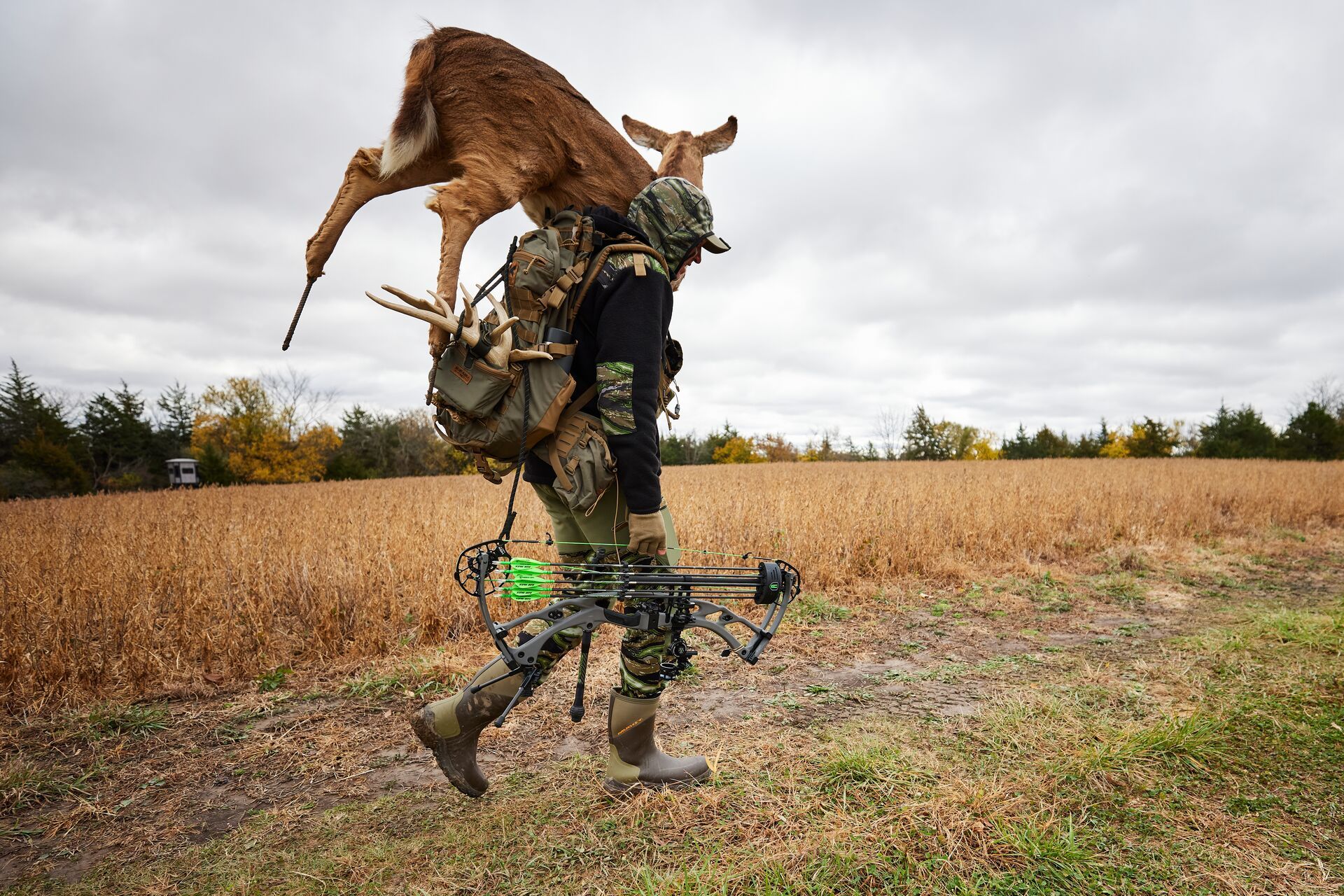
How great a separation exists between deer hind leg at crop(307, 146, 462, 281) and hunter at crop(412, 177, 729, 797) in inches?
23.9

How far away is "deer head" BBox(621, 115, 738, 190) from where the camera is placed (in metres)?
3.00

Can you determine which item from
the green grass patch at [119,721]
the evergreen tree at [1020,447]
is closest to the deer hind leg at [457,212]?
the green grass patch at [119,721]

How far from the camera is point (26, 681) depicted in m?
3.82

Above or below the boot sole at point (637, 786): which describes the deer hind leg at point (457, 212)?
above

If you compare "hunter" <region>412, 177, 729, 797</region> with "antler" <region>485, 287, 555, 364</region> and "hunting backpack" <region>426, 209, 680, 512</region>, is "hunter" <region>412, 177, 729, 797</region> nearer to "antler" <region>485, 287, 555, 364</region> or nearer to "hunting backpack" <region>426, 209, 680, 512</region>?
"hunting backpack" <region>426, 209, 680, 512</region>

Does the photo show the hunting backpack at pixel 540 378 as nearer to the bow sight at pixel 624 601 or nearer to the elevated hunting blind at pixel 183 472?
the bow sight at pixel 624 601

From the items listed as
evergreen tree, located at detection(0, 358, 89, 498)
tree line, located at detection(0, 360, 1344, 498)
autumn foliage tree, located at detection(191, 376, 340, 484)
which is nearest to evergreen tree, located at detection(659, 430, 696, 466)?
tree line, located at detection(0, 360, 1344, 498)

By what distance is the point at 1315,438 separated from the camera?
32812 mm

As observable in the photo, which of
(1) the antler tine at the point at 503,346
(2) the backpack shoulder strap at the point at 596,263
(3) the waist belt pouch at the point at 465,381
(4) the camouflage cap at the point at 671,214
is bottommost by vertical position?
(3) the waist belt pouch at the point at 465,381

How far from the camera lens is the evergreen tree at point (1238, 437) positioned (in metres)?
33.6

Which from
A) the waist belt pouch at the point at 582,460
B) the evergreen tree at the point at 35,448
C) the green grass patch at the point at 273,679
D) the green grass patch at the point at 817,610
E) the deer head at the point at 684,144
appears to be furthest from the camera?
the evergreen tree at the point at 35,448

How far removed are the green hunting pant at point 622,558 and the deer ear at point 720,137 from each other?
6.04 ft

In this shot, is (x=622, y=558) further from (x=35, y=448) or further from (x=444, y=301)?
(x=35, y=448)

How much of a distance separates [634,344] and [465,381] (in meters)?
0.58
